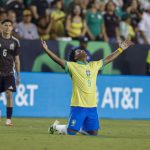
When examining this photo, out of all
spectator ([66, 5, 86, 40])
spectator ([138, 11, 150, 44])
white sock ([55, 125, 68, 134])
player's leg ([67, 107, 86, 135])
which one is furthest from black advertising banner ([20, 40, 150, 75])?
player's leg ([67, 107, 86, 135])

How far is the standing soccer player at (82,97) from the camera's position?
46.2 feet

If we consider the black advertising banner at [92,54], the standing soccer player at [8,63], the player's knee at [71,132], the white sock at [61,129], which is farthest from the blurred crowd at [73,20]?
the player's knee at [71,132]

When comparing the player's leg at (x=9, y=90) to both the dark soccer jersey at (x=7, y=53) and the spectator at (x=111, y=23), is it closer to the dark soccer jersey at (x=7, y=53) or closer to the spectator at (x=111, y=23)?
the dark soccer jersey at (x=7, y=53)

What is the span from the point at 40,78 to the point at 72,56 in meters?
5.58

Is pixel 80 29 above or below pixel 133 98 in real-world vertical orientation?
above

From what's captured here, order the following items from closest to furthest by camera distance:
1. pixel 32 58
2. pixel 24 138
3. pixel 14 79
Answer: pixel 24 138, pixel 14 79, pixel 32 58

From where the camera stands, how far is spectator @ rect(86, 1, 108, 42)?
921 inches

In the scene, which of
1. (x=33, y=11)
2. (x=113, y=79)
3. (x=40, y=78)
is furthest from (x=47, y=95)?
(x=33, y=11)

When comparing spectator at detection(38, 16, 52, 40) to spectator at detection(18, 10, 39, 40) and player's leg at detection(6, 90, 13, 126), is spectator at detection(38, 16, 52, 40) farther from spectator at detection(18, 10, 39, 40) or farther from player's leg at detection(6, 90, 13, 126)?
player's leg at detection(6, 90, 13, 126)

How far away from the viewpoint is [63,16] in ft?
76.3

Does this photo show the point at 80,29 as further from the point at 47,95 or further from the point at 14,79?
the point at 14,79

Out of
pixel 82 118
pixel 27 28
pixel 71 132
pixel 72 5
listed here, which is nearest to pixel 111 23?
pixel 72 5

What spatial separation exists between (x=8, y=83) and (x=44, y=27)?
250 inches

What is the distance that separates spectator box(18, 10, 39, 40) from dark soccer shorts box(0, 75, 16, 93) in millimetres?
5579
